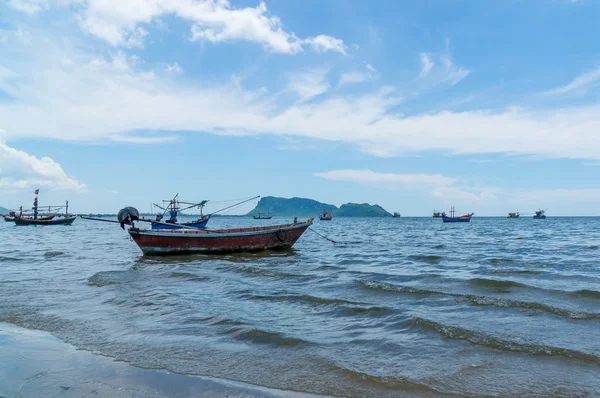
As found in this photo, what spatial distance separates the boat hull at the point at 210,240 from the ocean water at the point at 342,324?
4929 millimetres

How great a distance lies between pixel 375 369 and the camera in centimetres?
554

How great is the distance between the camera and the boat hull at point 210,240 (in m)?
19.9

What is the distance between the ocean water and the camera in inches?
209

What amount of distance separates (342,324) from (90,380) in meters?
4.48

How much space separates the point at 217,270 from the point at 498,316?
10.4 metres

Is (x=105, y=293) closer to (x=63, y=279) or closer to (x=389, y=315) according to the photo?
(x=63, y=279)

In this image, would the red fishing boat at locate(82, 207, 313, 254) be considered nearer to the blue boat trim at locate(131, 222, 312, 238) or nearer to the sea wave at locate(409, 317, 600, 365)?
the blue boat trim at locate(131, 222, 312, 238)

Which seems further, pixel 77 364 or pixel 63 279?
pixel 63 279

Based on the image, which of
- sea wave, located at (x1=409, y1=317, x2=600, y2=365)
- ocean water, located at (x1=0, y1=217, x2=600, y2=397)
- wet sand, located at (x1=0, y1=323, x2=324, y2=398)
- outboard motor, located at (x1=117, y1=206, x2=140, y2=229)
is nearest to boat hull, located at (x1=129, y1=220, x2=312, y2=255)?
outboard motor, located at (x1=117, y1=206, x2=140, y2=229)

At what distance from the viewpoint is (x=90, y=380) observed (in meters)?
4.91

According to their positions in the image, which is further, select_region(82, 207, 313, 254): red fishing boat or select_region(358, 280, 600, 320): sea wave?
select_region(82, 207, 313, 254): red fishing boat

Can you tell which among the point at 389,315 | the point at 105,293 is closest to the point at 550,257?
the point at 389,315

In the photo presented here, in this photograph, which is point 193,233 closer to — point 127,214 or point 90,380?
point 127,214

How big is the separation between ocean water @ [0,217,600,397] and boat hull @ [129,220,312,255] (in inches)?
194
